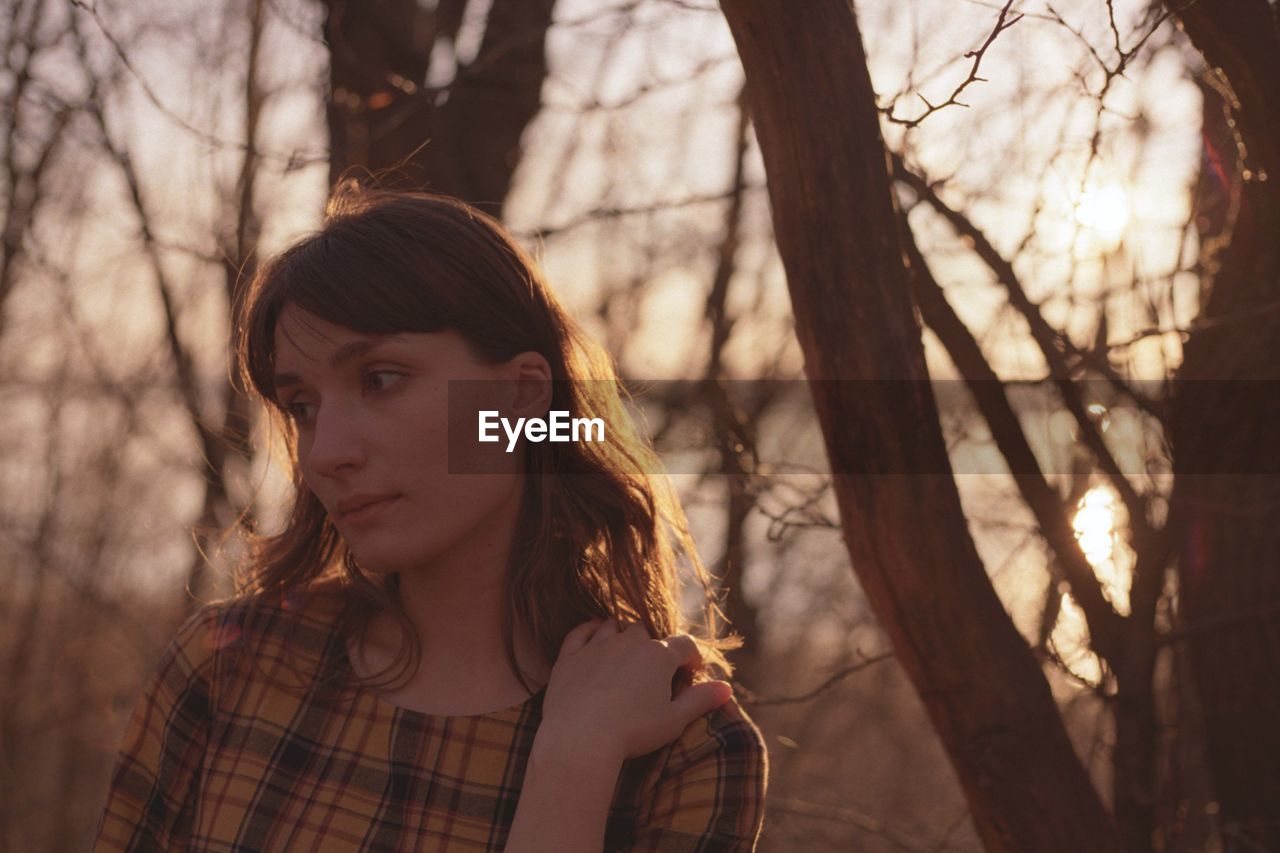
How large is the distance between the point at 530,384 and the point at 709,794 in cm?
64

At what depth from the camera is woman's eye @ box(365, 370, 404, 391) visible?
A: 1.77 meters

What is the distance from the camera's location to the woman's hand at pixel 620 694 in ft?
5.47

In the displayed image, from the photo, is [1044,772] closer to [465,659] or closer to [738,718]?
[738,718]

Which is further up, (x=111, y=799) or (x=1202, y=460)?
(x=1202, y=460)

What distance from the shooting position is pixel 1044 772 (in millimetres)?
1894

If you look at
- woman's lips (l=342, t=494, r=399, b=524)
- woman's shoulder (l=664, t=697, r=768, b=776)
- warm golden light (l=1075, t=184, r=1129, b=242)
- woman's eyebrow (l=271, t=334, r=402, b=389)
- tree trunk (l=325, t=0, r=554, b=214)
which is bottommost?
woman's shoulder (l=664, t=697, r=768, b=776)

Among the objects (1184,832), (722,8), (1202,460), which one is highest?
(722,8)

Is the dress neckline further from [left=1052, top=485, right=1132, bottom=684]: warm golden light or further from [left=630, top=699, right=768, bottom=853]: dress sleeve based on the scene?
[left=1052, top=485, right=1132, bottom=684]: warm golden light

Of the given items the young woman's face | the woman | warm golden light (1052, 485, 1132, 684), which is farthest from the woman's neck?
warm golden light (1052, 485, 1132, 684)

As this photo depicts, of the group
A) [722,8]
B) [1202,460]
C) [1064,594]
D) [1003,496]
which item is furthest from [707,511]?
[722,8]

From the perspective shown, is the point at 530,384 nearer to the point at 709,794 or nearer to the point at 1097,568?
the point at 709,794

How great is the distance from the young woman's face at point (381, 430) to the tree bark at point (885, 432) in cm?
Answer: 52

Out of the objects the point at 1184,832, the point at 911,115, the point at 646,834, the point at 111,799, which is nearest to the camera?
the point at 646,834

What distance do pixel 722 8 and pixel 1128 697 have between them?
1.30 meters
